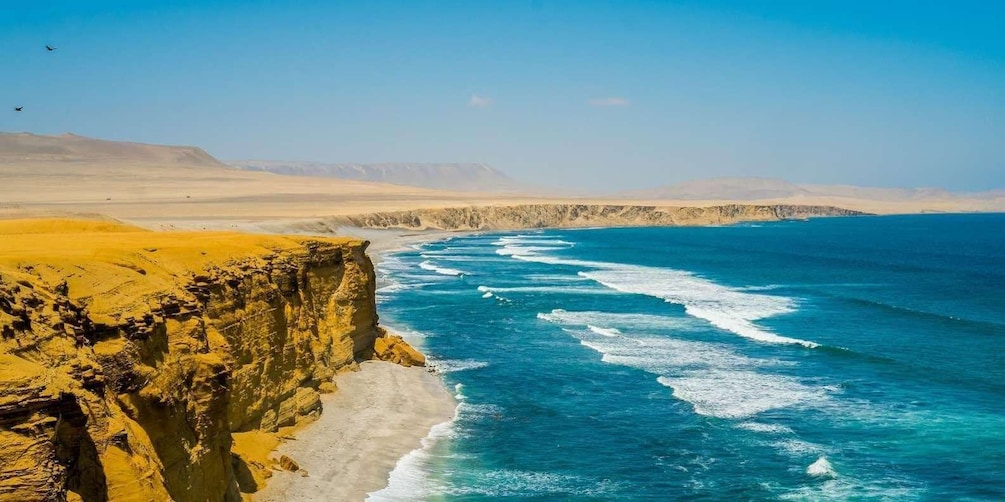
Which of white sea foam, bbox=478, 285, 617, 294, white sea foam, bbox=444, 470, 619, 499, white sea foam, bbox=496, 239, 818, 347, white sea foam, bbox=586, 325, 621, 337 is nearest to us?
white sea foam, bbox=444, 470, 619, 499

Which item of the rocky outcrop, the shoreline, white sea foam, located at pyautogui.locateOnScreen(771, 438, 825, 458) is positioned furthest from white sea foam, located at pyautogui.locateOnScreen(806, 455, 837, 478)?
the rocky outcrop

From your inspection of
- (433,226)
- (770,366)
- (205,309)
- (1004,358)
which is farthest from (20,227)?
(433,226)

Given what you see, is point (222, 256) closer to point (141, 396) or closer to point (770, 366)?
point (141, 396)

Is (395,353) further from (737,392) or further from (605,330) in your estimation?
(605,330)

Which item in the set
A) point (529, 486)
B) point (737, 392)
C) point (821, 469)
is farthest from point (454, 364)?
point (821, 469)

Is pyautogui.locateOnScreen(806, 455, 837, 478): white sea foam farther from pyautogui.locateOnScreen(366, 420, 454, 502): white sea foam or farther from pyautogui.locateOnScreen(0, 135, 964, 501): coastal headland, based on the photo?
pyautogui.locateOnScreen(0, 135, 964, 501): coastal headland

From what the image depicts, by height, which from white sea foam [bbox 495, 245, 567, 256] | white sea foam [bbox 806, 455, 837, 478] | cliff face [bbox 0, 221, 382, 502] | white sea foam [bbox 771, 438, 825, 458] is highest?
cliff face [bbox 0, 221, 382, 502]
